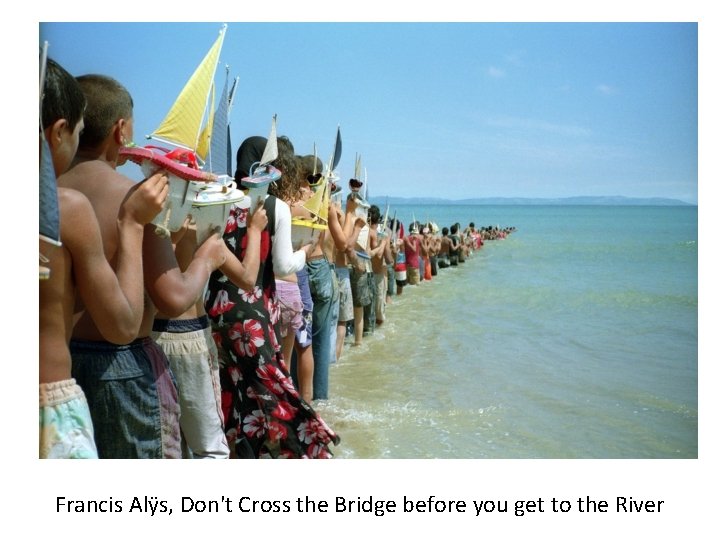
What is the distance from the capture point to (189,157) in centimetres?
287

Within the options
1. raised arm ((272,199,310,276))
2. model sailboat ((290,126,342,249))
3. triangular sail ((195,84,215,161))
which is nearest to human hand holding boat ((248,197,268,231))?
raised arm ((272,199,310,276))

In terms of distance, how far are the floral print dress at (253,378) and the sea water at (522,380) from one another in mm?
1117

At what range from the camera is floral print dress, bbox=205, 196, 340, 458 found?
388cm

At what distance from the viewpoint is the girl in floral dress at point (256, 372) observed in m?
3.88

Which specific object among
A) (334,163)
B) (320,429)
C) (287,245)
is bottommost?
(320,429)

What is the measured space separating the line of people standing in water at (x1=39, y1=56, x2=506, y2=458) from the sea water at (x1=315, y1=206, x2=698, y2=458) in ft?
4.30

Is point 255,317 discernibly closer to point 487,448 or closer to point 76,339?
point 76,339

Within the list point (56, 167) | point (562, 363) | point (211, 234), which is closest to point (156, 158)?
point (56, 167)

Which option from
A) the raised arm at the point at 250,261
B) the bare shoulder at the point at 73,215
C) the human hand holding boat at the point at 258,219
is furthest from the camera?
the human hand holding boat at the point at 258,219

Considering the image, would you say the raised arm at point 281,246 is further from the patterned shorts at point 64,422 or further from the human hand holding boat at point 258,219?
the patterned shorts at point 64,422

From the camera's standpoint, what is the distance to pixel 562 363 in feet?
28.4

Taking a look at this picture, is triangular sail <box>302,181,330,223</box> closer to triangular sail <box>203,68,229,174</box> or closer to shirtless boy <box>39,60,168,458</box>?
triangular sail <box>203,68,229,174</box>

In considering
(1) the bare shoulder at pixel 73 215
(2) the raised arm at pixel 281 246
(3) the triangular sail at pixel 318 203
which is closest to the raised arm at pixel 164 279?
(1) the bare shoulder at pixel 73 215

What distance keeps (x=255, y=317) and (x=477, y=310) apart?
382 inches
